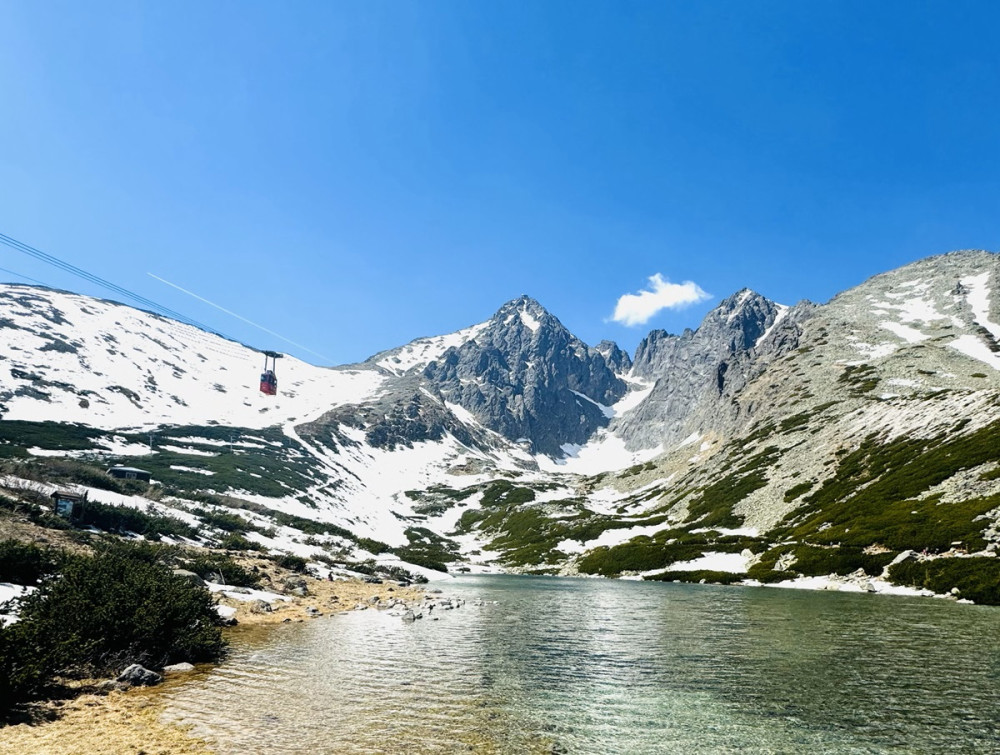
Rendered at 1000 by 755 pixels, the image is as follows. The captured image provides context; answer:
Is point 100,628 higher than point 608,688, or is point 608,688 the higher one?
point 100,628

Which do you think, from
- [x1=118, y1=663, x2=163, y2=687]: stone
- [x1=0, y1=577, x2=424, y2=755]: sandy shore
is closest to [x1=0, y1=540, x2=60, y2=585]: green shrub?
[x1=118, y1=663, x2=163, y2=687]: stone

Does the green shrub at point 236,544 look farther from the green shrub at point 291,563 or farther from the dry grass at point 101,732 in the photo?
the dry grass at point 101,732

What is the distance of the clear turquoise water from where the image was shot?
501 inches

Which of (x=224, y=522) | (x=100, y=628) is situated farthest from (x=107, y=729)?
(x=224, y=522)

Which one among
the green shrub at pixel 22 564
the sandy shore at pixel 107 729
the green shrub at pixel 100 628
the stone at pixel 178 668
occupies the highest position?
the green shrub at pixel 22 564

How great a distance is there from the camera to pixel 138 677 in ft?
53.8

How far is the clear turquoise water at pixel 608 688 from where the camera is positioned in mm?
12734

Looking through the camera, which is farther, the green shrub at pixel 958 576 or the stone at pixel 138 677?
the green shrub at pixel 958 576

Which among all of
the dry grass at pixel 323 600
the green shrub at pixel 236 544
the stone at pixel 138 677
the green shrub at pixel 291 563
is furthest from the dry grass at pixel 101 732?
the green shrub at pixel 236 544

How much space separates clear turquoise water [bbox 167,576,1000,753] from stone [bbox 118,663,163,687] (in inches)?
47.1

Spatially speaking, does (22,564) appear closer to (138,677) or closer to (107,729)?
(138,677)

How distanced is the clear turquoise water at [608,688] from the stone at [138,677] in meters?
1.20

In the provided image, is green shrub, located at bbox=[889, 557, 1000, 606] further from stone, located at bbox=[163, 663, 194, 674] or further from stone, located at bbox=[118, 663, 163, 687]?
stone, located at bbox=[118, 663, 163, 687]

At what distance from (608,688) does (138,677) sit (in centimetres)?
1435
